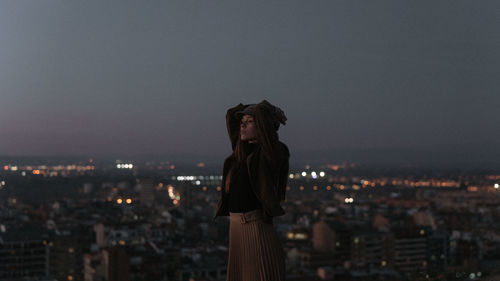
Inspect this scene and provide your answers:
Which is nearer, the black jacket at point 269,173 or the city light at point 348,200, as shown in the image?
the black jacket at point 269,173

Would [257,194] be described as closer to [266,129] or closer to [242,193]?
[242,193]

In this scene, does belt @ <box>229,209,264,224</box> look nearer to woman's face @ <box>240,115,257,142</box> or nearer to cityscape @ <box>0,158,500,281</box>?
woman's face @ <box>240,115,257,142</box>

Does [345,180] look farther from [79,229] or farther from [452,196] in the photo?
[79,229]

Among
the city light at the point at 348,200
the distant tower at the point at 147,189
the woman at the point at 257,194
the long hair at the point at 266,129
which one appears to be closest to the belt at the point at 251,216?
the woman at the point at 257,194

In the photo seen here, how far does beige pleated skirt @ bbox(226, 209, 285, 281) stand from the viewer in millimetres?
1911

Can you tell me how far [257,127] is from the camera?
1.91 metres

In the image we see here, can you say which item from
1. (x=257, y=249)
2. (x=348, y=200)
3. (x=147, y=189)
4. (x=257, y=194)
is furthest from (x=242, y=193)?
(x=147, y=189)

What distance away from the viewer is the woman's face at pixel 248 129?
77.0 inches

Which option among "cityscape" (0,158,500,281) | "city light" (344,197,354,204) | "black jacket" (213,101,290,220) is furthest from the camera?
"city light" (344,197,354,204)

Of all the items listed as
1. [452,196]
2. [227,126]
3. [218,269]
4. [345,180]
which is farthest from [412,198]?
[227,126]

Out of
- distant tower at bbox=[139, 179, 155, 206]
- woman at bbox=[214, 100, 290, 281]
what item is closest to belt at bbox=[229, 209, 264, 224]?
woman at bbox=[214, 100, 290, 281]

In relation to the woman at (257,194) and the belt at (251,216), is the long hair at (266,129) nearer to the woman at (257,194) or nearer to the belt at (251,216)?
the woman at (257,194)

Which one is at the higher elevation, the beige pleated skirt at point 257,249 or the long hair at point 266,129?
the long hair at point 266,129

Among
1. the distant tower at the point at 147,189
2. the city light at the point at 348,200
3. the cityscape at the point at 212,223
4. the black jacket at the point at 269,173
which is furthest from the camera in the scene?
the distant tower at the point at 147,189
